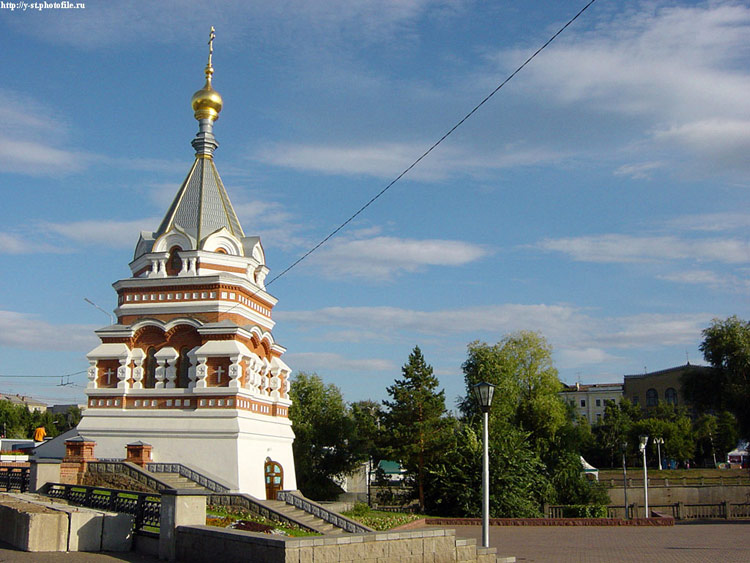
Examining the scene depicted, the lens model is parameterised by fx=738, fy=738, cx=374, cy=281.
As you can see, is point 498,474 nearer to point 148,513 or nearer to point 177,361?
point 177,361

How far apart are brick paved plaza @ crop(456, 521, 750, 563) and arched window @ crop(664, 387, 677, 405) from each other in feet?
195

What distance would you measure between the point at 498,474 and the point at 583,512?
4.57 metres

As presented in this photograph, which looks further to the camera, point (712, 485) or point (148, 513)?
point (712, 485)

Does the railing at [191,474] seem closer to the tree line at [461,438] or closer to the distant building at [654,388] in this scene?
the tree line at [461,438]

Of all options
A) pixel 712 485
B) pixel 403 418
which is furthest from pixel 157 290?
pixel 712 485

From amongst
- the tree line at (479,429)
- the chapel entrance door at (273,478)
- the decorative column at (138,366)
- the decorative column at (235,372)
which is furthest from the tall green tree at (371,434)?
the decorative column at (138,366)

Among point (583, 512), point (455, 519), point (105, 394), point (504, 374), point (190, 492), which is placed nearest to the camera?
point (190, 492)

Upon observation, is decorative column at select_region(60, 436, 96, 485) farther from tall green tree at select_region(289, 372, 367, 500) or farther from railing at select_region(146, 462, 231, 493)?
tall green tree at select_region(289, 372, 367, 500)

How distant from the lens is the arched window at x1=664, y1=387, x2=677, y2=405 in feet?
268

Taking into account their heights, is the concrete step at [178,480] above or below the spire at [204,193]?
below

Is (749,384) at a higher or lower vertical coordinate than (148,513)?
higher

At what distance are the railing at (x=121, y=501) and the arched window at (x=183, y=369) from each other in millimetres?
6212

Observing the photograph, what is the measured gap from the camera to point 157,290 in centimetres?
2366

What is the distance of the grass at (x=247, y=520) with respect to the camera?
49.8 feet
